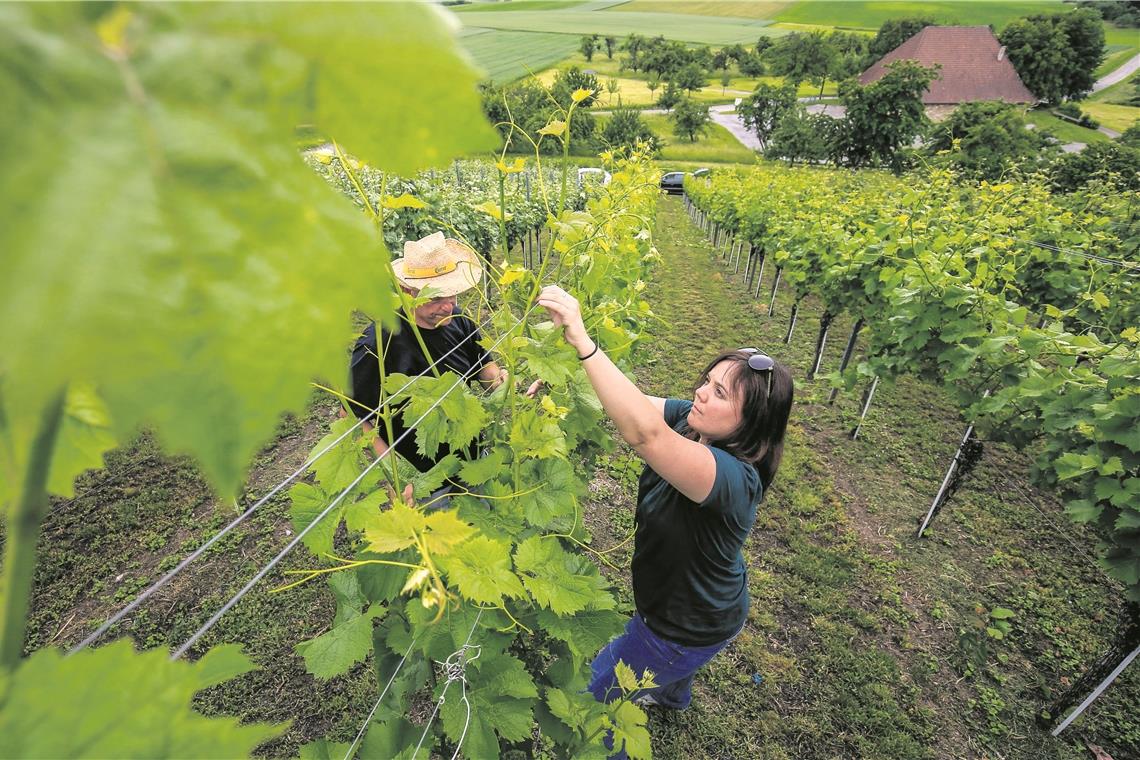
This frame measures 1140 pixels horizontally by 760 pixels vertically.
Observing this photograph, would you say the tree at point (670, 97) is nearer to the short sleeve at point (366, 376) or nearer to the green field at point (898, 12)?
the green field at point (898, 12)

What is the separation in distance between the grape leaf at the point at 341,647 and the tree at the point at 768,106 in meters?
51.5

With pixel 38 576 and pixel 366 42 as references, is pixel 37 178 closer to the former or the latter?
pixel 366 42

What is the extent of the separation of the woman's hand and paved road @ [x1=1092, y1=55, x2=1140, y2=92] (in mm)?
88316

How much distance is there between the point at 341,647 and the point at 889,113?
46.9 meters

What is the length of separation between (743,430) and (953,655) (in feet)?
10.7

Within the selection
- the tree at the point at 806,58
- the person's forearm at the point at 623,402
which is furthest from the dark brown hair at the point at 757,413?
the tree at the point at 806,58

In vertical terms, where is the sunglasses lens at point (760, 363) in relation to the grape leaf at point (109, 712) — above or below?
below

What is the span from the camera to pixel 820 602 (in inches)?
171

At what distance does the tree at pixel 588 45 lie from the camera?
6265 cm

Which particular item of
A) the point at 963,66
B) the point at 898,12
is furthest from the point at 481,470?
the point at 898,12

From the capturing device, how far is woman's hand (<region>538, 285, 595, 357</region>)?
1.70 m

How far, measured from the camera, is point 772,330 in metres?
9.82

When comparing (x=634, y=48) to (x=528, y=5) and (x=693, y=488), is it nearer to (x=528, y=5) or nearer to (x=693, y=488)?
(x=528, y=5)

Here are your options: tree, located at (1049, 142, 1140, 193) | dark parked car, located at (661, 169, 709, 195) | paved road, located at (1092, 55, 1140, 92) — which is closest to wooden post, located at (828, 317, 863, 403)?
tree, located at (1049, 142, 1140, 193)
